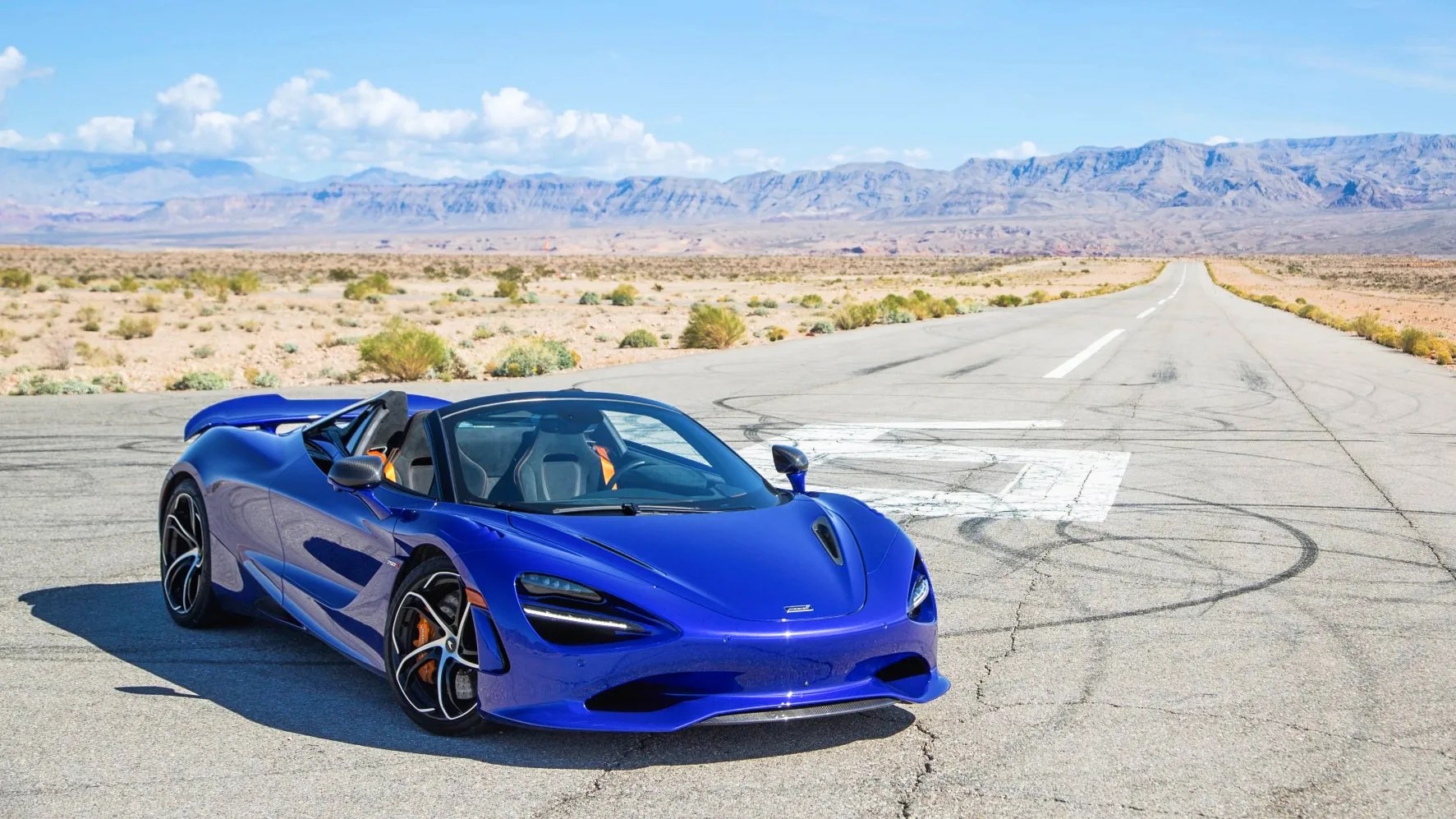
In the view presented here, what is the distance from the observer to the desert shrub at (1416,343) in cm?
2774

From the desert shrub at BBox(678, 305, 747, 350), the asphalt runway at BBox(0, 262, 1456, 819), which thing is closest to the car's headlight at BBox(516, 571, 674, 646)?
the asphalt runway at BBox(0, 262, 1456, 819)

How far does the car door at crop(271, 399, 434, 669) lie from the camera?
522cm

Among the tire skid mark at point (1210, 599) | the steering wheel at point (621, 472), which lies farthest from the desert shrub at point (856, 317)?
the steering wheel at point (621, 472)

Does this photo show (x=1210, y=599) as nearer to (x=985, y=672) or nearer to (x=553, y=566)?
(x=985, y=672)

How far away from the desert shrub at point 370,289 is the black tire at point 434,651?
45480mm

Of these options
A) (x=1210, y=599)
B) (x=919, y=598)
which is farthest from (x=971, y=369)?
(x=919, y=598)

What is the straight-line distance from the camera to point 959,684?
18.5 ft

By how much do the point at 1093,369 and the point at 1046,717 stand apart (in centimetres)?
1781

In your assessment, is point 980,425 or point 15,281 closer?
point 980,425

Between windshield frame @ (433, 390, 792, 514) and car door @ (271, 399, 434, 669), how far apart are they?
13cm

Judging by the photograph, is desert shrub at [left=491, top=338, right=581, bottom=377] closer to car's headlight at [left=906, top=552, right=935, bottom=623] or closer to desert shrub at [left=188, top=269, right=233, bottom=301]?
car's headlight at [left=906, top=552, right=935, bottom=623]

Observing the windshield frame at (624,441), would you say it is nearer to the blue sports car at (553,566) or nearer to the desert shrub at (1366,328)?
the blue sports car at (553,566)

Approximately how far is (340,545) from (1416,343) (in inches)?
1110

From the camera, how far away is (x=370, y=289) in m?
53.1
